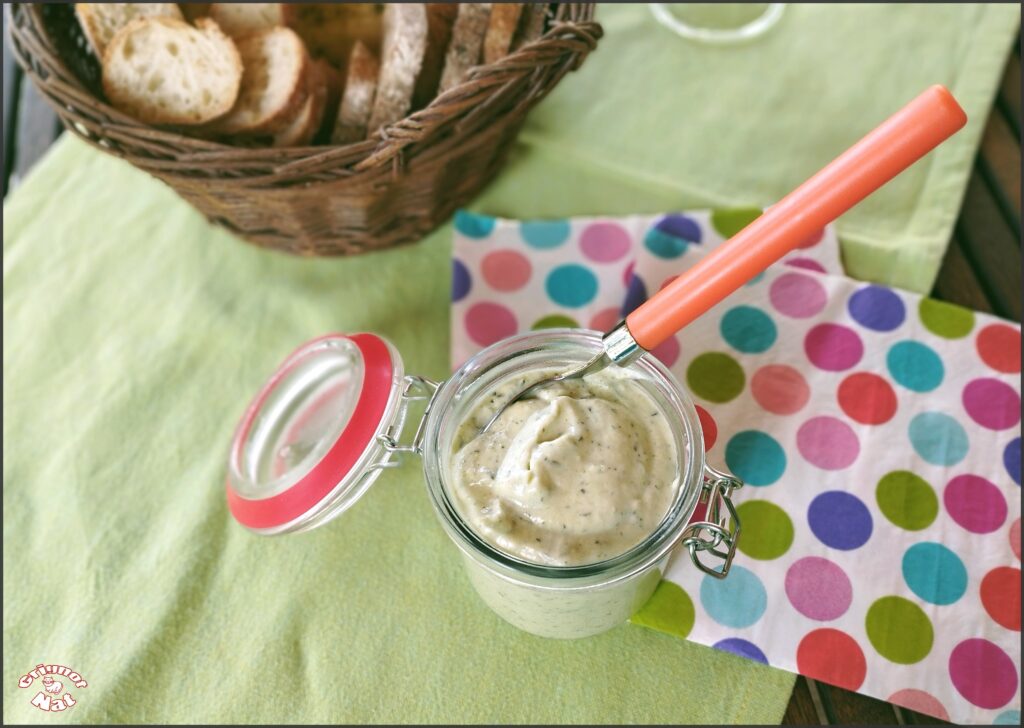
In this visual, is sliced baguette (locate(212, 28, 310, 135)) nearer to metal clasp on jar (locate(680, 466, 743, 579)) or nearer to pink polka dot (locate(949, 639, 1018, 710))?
metal clasp on jar (locate(680, 466, 743, 579))

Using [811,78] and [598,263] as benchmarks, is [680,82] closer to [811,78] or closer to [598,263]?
[811,78]

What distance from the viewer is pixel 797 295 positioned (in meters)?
A: 0.85

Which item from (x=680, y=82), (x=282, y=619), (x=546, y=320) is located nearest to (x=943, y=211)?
(x=680, y=82)

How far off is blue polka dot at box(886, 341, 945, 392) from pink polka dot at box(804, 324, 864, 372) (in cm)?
3

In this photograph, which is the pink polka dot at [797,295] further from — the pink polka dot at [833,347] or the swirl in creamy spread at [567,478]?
the swirl in creamy spread at [567,478]

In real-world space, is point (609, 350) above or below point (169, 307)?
above

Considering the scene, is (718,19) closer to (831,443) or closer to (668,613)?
(831,443)

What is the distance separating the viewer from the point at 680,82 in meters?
1.07

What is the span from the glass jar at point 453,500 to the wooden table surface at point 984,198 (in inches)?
8.1

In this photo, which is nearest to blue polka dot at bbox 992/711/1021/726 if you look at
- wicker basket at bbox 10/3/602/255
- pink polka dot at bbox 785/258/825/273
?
pink polka dot at bbox 785/258/825/273

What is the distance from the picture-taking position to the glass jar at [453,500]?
22.7 inches

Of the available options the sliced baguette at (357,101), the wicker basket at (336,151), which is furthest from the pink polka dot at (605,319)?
the sliced baguette at (357,101)

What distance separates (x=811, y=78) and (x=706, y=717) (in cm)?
78

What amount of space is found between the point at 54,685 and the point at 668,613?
0.55 m
